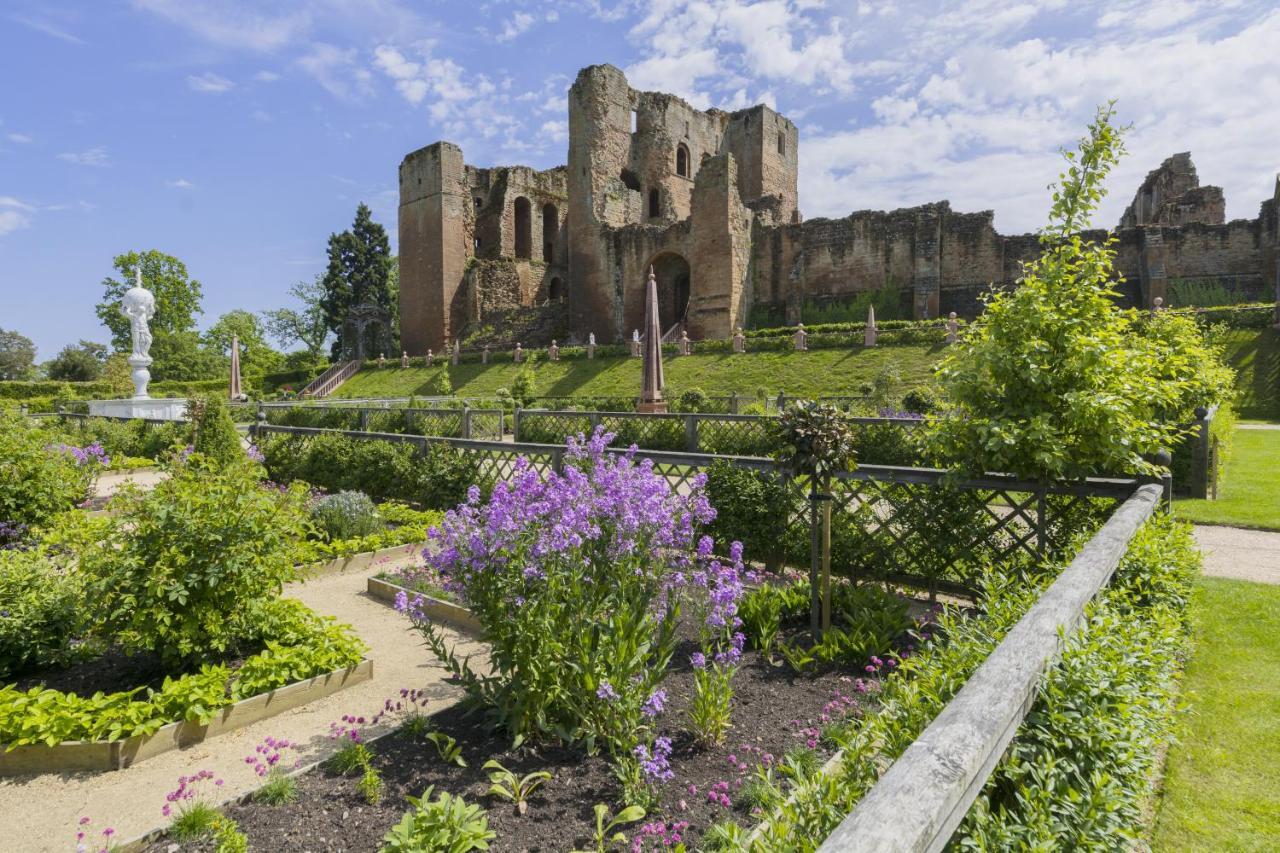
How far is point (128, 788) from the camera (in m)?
3.11

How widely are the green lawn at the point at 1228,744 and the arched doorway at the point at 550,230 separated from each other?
42.1m

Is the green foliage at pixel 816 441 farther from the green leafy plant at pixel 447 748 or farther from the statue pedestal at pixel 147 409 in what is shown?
the statue pedestal at pixel 147 409

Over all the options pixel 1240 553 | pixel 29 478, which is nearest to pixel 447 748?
pixel 29 478

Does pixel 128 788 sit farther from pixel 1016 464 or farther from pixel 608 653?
pixel 1016 464

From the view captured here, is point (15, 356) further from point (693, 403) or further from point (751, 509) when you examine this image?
point (751, 509)

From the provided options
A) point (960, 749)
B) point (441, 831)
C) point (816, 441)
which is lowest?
point (441, 831)

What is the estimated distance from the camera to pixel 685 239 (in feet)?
105

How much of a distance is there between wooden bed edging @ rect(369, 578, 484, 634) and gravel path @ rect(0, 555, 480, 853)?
440 mm

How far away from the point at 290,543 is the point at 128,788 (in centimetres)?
155

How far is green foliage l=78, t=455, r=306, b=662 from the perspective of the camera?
373 centimetres

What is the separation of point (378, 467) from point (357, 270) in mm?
43989

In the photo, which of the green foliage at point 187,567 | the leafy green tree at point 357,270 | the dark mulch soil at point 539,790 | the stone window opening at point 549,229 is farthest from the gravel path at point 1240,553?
the leafy green tree at point 357,270

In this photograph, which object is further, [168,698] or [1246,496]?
[1246,496]

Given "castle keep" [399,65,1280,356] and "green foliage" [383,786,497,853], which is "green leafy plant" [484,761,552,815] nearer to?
"green foliage" [383,786,497,853]
